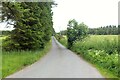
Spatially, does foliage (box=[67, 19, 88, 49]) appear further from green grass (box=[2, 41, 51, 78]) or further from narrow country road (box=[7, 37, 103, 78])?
narrow country road (box=[7, 37, 103, 78])

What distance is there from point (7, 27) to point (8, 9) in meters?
6.98

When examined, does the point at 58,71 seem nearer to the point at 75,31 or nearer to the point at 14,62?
the point at 14,62

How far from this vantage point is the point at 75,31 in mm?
46094

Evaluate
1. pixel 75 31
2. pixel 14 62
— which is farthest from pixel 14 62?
pixel 75 31

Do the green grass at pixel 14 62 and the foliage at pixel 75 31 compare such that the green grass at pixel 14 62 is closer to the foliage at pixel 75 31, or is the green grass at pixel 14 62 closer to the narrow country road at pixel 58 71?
the narrow country road at pixel 58 71

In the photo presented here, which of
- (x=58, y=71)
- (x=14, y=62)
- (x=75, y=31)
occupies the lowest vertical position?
(x=58, y=71)

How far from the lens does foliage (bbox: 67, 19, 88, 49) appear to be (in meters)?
45.3

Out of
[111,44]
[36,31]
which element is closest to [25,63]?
[111,44]

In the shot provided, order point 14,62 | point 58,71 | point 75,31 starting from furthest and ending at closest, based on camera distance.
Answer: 1. point 75,31
2. point 14,62
3. point 58,71

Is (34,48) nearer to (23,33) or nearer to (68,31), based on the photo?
(23,33)

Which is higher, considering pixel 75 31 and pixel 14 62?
pixel 75 31

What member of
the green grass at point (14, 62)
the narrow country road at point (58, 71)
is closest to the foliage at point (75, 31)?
the green grass at point (14, 62)

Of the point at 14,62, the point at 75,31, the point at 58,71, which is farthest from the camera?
the point at 75,31

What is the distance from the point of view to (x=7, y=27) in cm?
2706
